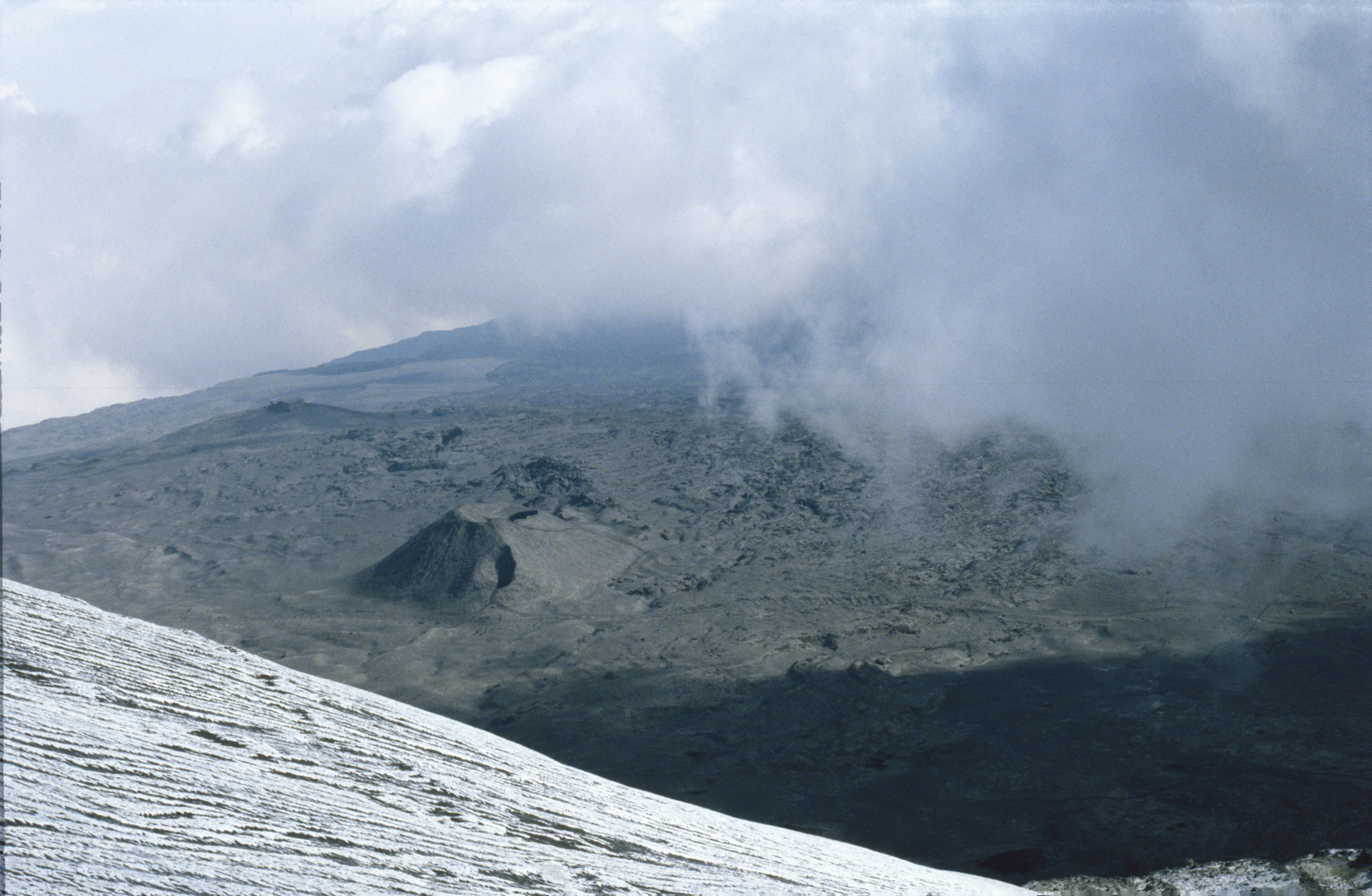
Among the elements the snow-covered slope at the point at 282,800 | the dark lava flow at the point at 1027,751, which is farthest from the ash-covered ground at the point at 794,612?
the snow-covered slope at the point at 282,800

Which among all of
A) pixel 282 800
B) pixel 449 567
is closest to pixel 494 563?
pixel 449 567

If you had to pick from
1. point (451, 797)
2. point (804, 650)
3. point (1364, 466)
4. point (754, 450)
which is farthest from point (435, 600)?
point (1364, 466)

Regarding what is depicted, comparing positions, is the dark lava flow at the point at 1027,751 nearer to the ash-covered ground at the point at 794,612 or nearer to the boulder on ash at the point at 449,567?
the ash-covered ground at the point at 794,612

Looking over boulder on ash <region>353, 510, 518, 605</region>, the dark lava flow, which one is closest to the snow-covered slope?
the dark lava flow

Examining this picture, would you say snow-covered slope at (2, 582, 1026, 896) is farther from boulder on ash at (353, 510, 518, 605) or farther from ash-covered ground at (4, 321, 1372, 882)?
boulder on ash at (353, 510, 518, 605)

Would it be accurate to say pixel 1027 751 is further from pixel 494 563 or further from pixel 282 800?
pixel 494 563

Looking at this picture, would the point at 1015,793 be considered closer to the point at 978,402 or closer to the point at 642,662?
the point at 642,662
